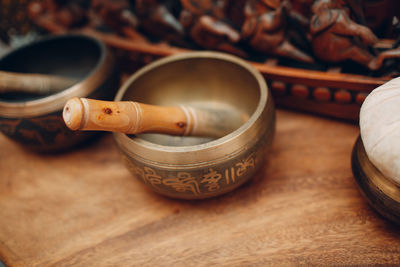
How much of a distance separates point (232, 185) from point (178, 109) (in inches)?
10.2

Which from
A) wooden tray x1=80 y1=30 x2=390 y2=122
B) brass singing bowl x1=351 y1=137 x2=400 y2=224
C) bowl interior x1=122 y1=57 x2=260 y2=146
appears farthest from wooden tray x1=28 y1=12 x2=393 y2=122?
brass singing bowl x1=351 y1=137 x2=400 y2=224

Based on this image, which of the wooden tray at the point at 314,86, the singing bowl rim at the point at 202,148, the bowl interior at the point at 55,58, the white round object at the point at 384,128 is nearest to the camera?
the white round object at the point at 384,128

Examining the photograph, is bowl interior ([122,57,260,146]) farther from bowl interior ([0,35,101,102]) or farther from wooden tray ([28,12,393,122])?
bowl interior ([0,35,101,102])

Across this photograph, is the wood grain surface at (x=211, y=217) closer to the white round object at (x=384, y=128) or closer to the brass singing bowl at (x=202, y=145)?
the brass singing bowl at (x=202, y=145)

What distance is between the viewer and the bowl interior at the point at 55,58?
111 centimetres

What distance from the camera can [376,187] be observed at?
0.65m

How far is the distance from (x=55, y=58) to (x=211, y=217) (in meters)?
0.86

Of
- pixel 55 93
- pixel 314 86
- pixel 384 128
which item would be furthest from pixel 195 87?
pixel 384 128

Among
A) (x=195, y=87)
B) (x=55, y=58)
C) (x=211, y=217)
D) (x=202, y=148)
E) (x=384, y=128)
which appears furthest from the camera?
(x=55, y=58)

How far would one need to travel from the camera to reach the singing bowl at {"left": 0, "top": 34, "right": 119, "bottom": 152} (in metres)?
0.90

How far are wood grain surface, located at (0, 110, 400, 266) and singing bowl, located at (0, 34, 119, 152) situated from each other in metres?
0.14

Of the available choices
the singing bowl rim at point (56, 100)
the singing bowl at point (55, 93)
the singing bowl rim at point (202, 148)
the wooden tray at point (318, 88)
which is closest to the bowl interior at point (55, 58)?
the singing bowl at point (55, 93)

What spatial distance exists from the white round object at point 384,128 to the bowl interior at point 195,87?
31 centimetres

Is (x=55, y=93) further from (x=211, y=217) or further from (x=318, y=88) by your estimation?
(x=318, y=88)
